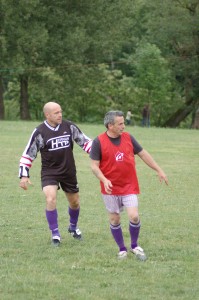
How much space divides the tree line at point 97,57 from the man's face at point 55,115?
140 ft

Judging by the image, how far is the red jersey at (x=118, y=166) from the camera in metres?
8.38

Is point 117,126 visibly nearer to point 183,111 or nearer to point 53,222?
point 53,222

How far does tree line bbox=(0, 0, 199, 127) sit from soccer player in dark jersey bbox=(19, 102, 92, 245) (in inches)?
1674

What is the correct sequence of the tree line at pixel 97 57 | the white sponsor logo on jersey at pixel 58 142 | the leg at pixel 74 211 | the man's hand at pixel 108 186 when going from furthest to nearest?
the tree line at pixel 97 57
the leg at pixel 74 211
the white sponsor logo on jersey at pixel 58 142
the man's hand at pixel 108 186

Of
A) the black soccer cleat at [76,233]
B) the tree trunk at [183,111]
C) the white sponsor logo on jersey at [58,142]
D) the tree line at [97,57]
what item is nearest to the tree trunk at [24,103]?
the tree line at [97,57]

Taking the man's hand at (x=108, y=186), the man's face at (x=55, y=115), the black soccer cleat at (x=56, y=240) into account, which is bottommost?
the black soccer cleat at (x=56, y=240)

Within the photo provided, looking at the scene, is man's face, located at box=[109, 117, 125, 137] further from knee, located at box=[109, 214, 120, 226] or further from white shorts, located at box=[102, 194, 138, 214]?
knee, located at box=[109, 214, 120, 226]

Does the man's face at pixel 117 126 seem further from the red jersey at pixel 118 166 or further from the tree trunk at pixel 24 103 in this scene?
the tree trunk at pixel 24 103

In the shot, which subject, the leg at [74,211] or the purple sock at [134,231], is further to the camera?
the leg at [74,211]

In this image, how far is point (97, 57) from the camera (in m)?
59.1

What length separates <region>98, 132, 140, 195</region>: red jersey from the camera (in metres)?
8.38

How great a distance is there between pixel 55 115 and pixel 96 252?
1912 mm

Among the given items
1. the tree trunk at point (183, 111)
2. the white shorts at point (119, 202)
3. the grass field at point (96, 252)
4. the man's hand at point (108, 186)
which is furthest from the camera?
the tree trunk at point (183, 111)

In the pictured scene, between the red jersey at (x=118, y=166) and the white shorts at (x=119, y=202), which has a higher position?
the red jersey at (x=118, y=166)
